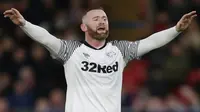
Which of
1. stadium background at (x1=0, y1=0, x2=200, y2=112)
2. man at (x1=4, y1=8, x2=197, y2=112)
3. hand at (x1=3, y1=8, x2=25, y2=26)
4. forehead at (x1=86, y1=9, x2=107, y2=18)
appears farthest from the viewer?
stadium background at (x1=0, y1=0, x2=200, y2=112)

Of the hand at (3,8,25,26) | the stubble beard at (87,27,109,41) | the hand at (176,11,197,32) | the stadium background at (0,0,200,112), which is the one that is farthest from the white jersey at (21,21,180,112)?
the stadium background at (0,0,200,112)

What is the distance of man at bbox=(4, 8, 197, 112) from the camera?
859 centimetres

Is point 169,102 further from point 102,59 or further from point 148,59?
point 102,59

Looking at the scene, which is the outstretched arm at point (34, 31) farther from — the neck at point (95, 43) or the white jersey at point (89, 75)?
the neck at point (95, 43)

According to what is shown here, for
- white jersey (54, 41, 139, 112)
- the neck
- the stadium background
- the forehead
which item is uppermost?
the forehead

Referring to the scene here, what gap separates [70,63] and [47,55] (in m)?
5.24

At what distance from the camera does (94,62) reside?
8.65m

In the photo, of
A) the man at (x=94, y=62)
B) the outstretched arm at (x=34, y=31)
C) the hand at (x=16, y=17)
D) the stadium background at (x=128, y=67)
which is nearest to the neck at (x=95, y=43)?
the man at (x=94, y=62)

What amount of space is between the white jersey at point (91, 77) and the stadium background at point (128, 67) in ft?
12.7

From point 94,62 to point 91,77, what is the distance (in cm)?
17

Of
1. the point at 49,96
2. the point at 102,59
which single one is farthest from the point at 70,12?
the point at 102,59

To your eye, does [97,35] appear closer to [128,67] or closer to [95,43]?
[95,43]

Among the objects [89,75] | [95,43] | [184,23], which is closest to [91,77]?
[89,75]

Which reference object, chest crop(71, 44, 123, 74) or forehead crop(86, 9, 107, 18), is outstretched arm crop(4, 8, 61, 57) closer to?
chest crop(71, 44, 123, 74)
